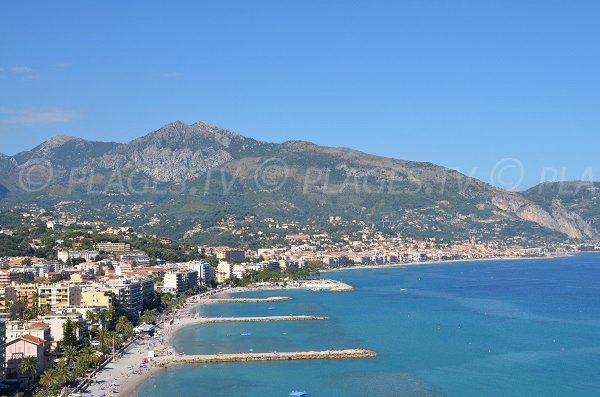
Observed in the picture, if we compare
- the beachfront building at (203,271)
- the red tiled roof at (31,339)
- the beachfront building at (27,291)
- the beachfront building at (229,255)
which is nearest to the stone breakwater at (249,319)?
the beachfront building at (27,291)

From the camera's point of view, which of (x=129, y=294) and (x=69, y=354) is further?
(x=129, y=294)

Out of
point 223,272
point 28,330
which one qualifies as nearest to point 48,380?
point 28,330

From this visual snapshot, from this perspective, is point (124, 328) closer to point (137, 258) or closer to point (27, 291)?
point (27, 291)

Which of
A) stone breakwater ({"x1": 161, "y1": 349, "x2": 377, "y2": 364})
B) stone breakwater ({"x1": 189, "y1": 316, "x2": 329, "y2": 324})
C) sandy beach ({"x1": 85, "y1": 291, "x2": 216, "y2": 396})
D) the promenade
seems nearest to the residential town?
sandy beach ({"x1": 85, "y1": 291, "x2": 216, "y2": 396})

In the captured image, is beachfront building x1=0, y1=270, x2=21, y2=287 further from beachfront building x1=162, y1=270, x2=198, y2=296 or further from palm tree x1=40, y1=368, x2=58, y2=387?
palm tree x1=40, y1=368, x2=58, y2=387

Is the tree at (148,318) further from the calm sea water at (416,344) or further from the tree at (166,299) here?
the tree at (166,299)

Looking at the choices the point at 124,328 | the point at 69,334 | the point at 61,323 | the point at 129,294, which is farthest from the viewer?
the point at 129,294
